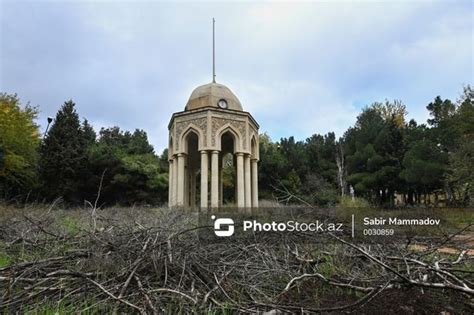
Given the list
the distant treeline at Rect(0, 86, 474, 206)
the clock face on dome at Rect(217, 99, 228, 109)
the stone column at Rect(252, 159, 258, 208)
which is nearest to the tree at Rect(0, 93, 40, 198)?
the distant treeline at Rect(0, 86, 474, 206)

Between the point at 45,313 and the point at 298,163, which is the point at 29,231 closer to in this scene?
the point at 45,313

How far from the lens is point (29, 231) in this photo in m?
4.21

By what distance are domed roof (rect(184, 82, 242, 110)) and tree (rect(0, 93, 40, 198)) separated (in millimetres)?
10696

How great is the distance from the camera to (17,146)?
1941cm

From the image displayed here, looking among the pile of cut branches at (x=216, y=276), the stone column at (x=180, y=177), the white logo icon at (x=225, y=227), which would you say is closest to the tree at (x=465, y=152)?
the stone column at (x=180, y=177)

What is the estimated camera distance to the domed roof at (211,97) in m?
14.9

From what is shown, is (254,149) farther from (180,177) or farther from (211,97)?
(180,177)

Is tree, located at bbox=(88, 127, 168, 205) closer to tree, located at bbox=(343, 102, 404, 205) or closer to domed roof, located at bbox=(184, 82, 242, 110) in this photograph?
domed roof, located at bbox=(184, 82, 242, 110)

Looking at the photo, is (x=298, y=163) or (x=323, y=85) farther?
(x=298, y=163)

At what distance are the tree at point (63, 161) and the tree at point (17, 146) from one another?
74 centimetres

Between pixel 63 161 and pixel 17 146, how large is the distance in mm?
2808

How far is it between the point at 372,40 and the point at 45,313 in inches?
325

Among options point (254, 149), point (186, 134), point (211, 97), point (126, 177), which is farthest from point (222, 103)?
point (126, 177)

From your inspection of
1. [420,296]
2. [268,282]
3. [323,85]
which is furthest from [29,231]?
[323,85]
